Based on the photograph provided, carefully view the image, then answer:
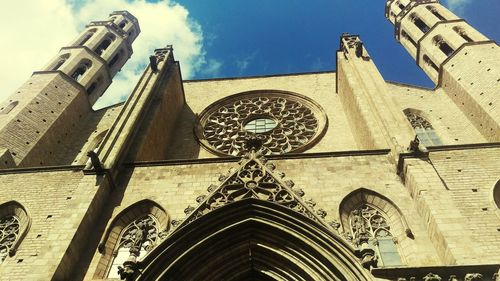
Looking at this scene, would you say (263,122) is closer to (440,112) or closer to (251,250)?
(440,112)

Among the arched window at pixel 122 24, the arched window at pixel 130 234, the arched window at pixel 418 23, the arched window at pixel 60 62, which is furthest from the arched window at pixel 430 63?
the arched window at pixel 122 24

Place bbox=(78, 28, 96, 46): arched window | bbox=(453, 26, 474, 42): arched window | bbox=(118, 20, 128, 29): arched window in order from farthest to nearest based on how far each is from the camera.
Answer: bbox=(118, 20, 128, 29): arched window
bbox=(78, 28, 96, 46): arched window
bbox=(453, 26, 474, 42): arched window

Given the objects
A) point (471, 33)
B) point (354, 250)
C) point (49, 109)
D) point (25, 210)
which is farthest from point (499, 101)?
point (49, 109)

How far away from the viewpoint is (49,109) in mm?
13664

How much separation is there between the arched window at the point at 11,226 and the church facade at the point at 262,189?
29 millimetres

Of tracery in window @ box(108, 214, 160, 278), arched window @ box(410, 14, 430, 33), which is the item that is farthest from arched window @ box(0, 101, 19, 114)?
arched window @ box(410, 14, 430, 33)

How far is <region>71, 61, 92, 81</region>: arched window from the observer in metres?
17.1

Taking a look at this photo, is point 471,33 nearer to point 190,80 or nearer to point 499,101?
point 499,101

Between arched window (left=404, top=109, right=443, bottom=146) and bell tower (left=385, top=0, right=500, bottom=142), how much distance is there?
1.19 metres

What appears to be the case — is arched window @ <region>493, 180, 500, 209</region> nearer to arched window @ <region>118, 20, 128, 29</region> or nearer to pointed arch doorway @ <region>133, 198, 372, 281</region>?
pointed arch doorway @ <region>133, 198, 372, 281</region>

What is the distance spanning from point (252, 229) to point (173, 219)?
5.15 ft

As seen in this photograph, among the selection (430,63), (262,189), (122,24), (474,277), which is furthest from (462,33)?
(122,24)

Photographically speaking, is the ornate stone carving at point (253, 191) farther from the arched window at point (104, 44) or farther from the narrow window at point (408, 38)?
the narrow window at point (408, 38)

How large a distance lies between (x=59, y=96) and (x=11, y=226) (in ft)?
24.0
